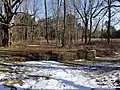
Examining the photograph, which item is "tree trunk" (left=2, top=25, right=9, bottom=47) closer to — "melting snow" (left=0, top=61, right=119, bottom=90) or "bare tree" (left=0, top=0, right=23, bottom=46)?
"bare tree" (left=0, top=0, right=23, bottom=46)

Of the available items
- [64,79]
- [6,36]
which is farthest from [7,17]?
[64,79]

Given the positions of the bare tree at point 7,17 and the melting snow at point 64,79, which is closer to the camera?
the melting snow at point 64,79

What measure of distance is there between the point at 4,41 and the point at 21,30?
25943 millimetres

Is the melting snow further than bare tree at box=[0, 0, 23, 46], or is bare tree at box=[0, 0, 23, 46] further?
bare tree at box=[0, 0, 23, 46]

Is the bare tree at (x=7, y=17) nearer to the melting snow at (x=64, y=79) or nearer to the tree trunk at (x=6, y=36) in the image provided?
the tree trunk at (x=6, y=36)

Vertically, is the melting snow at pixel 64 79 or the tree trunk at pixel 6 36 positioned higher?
the tree trunk at pixel 6 36

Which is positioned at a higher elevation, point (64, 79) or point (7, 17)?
point (7, 17)

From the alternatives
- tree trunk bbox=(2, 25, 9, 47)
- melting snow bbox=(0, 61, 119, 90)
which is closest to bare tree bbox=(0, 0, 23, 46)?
tree trunk bbox=(2, 25, 9, 47)

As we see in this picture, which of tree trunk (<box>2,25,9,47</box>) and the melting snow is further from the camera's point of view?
tree trunk (<box>2,25,9,47</box>)

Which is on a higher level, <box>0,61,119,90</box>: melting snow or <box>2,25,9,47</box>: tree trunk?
<box>2,25,9,47</box>: tree trunk

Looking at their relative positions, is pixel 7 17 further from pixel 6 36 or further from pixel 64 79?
pixel 64 79

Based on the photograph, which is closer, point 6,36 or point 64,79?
point 64,79

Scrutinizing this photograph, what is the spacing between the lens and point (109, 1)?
122 ft

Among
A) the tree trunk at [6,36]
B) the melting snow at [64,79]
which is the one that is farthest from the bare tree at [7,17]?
the melting snow at [64,79]
